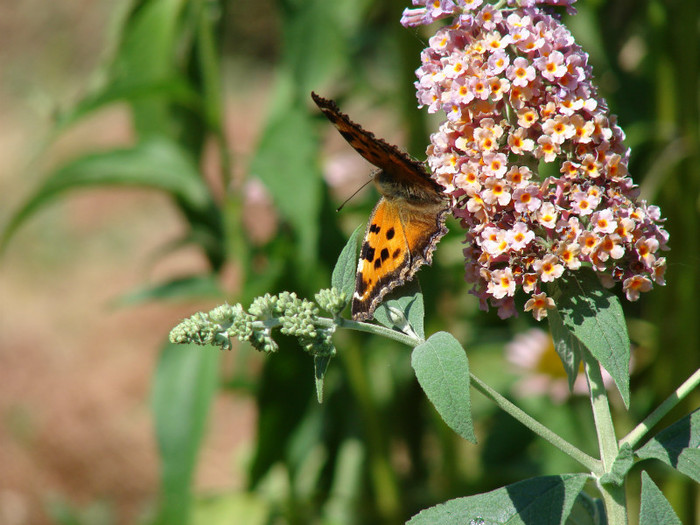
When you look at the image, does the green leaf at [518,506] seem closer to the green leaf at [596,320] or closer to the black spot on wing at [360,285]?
the green leaf at [596,320]

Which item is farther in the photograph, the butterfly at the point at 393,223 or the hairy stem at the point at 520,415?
the butterfly at the point at 393,223

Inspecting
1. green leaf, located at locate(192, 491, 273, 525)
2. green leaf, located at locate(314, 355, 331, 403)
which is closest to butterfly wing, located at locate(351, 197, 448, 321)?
green leaf, located at locate(314, 355, 331, 403)

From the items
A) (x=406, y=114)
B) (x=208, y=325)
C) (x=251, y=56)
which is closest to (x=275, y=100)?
(x=406, y=114)

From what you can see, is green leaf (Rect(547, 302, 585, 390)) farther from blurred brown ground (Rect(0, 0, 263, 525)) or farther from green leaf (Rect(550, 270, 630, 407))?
blurred brown ground (Rect(0, 0, 263, 525))

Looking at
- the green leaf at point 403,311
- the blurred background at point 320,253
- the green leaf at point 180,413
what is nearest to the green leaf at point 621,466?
the green leaf at point 403,311

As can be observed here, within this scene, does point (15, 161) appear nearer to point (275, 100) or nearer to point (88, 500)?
point (88, 500)
